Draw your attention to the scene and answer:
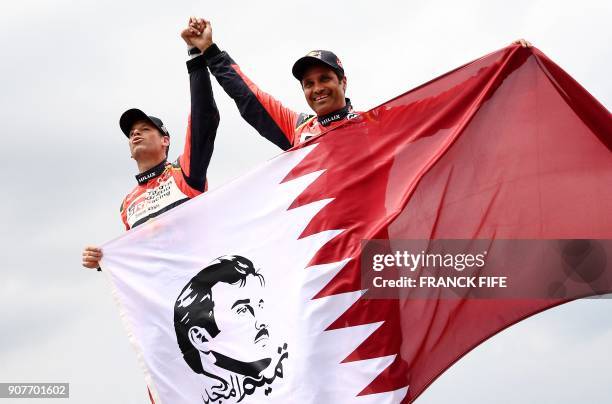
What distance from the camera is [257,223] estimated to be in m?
9.23

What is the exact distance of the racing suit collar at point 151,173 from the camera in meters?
11.0

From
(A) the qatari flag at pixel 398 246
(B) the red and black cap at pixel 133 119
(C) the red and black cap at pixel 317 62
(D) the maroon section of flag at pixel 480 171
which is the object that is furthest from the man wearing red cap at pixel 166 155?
(D) the maroon section of flag at pixel 480 171

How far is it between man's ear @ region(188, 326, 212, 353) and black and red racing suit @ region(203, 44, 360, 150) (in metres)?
2.24

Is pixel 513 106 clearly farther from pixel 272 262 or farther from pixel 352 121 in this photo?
pixel 272 262

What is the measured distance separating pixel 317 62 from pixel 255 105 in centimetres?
86

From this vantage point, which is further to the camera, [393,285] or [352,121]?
[352,121]

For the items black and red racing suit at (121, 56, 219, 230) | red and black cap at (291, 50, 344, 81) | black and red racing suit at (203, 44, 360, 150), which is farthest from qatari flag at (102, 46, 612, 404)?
black and red racing suit at (121, 56, 219, 230)

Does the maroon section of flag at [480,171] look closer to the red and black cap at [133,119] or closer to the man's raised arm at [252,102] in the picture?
the man's raised arm at [252,102]

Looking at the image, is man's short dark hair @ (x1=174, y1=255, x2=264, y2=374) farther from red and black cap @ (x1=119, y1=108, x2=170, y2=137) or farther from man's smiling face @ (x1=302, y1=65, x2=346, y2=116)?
red and black cap @ (x1=119, y1=108, x2=170, y2=137)

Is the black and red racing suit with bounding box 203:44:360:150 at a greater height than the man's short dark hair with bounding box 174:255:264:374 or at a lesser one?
greater

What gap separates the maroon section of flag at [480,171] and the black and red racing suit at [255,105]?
1369 mm

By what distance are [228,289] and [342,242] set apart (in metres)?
1.04

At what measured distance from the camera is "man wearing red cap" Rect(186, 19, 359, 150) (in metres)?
10.0

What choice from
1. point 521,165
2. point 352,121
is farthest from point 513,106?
point 352,121
